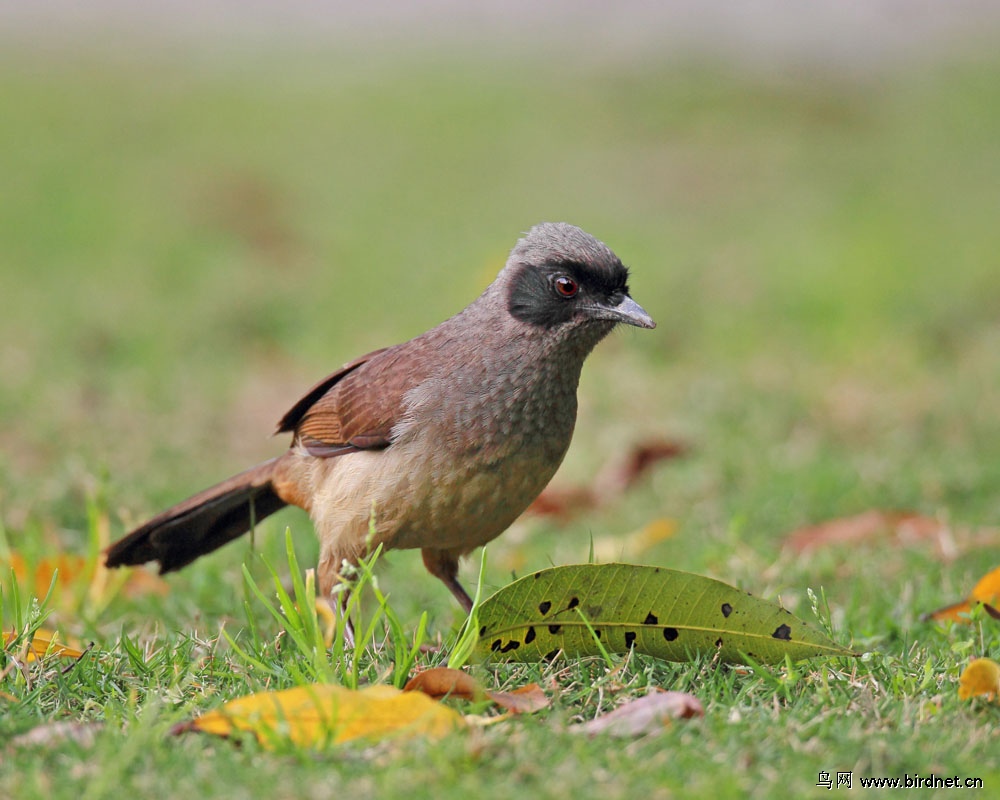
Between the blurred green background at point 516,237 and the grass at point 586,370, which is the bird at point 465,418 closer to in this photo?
the grass at point 586,370

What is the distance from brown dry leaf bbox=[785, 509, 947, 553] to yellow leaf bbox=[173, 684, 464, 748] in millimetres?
2973

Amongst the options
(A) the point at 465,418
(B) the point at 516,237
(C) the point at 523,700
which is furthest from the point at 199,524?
(B) the point at 516,237

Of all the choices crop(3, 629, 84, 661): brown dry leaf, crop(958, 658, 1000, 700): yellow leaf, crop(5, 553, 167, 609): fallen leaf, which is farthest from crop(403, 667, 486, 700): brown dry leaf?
crop(5, 553, 167, 609): fallen leaf

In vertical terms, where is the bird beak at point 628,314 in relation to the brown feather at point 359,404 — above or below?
above

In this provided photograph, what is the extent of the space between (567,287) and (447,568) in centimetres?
113

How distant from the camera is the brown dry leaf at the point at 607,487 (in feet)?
22.7

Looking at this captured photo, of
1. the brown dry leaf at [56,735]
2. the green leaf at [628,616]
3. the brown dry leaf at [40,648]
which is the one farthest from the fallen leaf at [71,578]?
the green leaf at [628,616]

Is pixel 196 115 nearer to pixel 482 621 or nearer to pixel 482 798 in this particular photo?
pixel 482 621

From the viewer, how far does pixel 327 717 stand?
3012 millimetres

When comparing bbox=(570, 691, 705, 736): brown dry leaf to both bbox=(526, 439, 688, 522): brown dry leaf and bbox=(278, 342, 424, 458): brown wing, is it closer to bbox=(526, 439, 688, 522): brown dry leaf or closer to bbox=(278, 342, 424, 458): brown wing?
bbox=(278, 342, 424, 458): brown wing

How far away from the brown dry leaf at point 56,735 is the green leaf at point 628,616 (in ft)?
3.49

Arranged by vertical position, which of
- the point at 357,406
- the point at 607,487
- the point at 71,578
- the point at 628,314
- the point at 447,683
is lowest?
the point at 607,487

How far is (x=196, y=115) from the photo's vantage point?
50.2 feet

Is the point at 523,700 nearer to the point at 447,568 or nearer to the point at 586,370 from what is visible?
the point at 447,568
